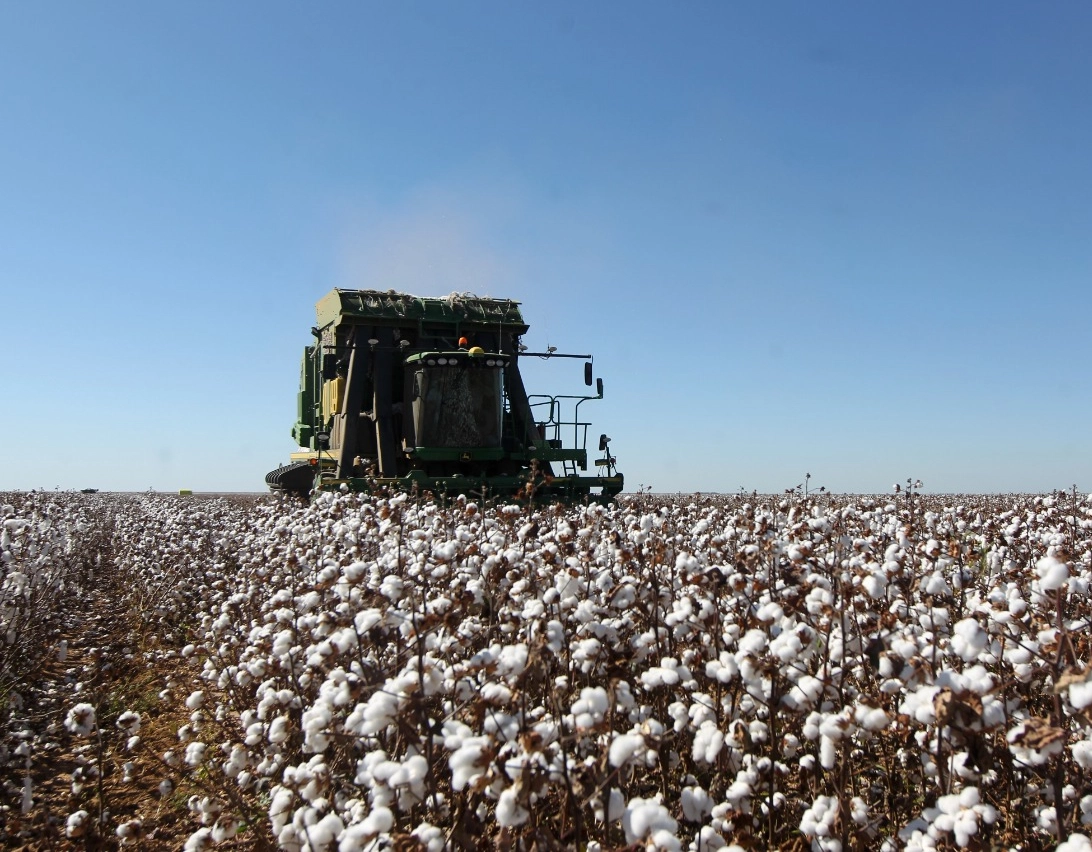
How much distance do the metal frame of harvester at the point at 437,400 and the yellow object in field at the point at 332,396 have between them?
0.10 feet

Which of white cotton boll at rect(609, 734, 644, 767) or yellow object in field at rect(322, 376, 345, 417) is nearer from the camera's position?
white cotton boll at rect(609, 734, 644, 767)

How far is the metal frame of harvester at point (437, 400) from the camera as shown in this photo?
50.1 feet

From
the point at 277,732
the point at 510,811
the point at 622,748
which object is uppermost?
the point at 622,748

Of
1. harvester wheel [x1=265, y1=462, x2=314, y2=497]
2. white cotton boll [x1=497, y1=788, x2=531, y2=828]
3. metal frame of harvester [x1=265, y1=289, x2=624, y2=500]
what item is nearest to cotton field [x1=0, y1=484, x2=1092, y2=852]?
white cotton boll [x1=497, y1=788, x2=531, y2=828]

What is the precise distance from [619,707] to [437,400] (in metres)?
12.4

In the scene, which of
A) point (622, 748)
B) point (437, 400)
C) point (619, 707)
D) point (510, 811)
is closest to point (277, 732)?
point (619, 707)

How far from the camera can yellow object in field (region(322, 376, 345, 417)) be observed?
16781 millimetres

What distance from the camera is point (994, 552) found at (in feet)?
21.1

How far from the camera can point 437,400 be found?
15.4 m

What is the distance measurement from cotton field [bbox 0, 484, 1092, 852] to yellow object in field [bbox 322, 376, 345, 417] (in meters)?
9.55

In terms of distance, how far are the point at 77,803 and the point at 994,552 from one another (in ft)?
19.9

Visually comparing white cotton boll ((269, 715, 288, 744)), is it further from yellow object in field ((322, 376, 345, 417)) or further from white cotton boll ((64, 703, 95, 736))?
yellow object in field ((322, 376, 345, 417))

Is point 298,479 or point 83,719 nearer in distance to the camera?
point 83,719

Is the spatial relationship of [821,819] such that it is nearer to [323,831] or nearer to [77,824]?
[323,831]
